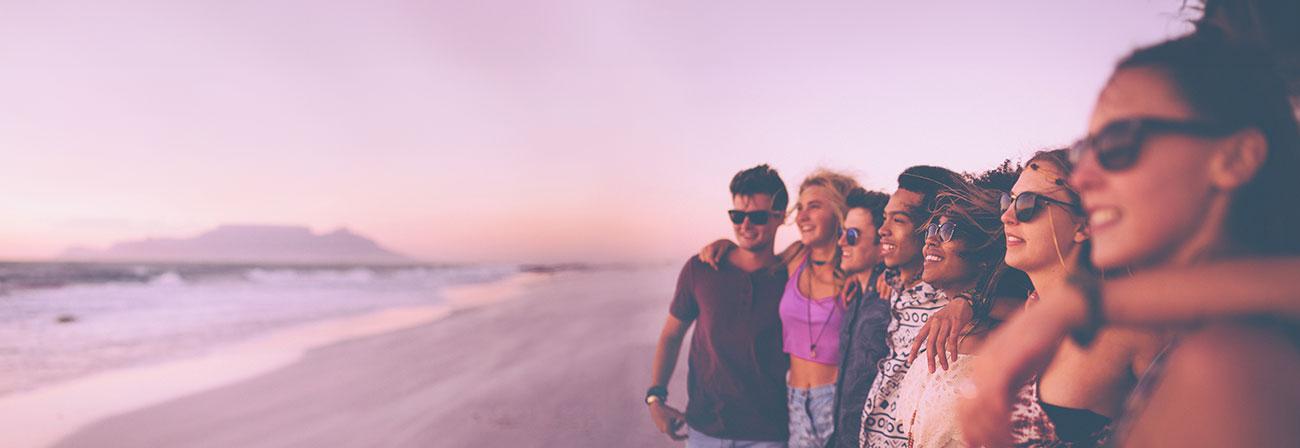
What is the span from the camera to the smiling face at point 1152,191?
36.7 inches

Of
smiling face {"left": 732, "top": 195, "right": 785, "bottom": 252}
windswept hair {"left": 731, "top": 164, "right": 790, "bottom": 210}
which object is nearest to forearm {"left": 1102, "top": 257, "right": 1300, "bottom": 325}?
smiling face {"left": 732, "top": 195, "right": 785, "bottom": 252}

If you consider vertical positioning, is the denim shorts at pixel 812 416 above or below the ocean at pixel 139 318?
above

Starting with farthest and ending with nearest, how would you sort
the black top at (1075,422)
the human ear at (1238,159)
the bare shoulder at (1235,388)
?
the black top at (1075,422) → the human ear at (1238,159) → the bare shoulder at (1235,388)

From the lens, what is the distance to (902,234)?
10.3 feet

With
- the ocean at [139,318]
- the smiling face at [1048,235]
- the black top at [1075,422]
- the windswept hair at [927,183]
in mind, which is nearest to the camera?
the black top at [1075,422]

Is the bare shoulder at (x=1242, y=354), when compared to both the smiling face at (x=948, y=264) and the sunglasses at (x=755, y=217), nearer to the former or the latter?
the smiling face at (x=948, y=264)

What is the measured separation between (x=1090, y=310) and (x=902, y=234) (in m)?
2.32

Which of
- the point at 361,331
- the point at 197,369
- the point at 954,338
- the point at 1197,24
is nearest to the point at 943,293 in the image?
the point at 954,338

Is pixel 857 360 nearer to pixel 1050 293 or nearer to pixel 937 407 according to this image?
pixel 937 407

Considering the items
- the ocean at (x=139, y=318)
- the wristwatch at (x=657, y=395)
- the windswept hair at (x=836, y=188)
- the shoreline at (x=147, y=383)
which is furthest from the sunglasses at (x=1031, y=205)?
the ocean at (x=139, y=318)

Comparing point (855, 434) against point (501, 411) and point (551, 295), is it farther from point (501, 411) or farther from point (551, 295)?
point (551, 295)

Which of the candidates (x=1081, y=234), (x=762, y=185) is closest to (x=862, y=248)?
(x=762, y=185)

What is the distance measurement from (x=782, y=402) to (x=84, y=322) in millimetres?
16914

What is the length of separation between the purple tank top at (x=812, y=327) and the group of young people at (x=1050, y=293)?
0.01 m
